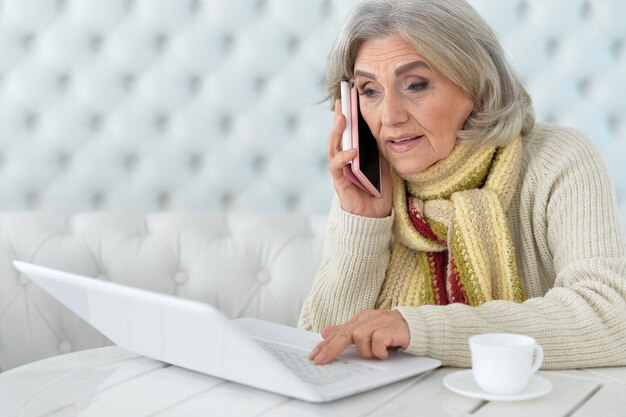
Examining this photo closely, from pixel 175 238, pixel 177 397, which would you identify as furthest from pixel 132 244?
pixel 177 397

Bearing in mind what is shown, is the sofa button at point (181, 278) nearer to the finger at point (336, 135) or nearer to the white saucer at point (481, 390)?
the finger at point (336, 135)

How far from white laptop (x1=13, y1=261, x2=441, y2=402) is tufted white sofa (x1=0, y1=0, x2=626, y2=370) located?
1059mm

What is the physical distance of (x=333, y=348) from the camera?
1034 mm

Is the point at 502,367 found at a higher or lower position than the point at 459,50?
lower

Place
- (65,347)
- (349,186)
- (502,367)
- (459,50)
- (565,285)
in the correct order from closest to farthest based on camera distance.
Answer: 1. (502,367)
2. (565,285)
3. (459,50)
4. (349,186)
5. (65,347)

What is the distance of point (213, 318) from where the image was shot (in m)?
0.80

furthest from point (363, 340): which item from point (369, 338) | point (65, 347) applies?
point (65, 347)

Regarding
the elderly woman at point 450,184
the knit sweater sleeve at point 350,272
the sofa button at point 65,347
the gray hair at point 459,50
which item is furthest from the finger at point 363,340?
the sofa button at point 65,347

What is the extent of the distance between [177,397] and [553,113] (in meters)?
1.58

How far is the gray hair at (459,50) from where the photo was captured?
142 cm

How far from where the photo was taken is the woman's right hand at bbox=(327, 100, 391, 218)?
1.49m

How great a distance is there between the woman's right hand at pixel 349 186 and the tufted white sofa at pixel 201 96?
587 mm

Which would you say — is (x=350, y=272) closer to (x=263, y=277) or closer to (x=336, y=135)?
(x=336, y=135)

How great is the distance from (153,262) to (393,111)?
86cm
